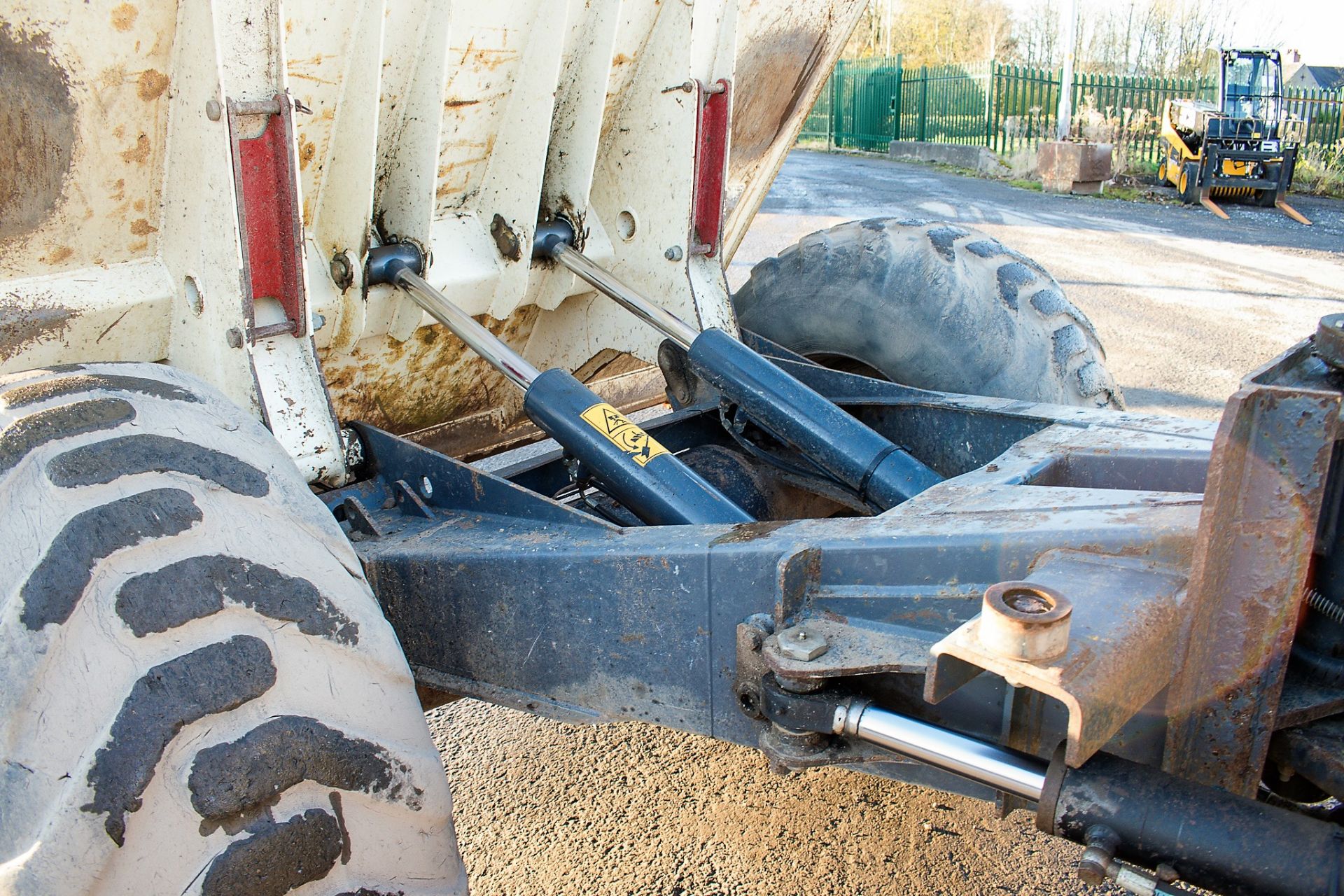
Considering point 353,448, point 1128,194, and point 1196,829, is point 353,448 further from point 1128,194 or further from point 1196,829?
point 1128,194

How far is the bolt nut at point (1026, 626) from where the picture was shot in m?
1.25

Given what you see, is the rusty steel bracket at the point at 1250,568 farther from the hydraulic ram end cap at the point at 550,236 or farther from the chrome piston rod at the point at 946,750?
the hydraulic ram end cap at the point at 550,236

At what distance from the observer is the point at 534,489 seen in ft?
9.24

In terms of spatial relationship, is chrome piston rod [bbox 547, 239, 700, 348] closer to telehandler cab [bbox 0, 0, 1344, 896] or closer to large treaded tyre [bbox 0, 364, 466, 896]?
telehandler cab [bbox 0, 0, 1344, 896]

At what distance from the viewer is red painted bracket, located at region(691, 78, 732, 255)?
3062 millimetres

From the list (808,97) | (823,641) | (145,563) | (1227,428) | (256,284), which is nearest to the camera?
(1227,428)

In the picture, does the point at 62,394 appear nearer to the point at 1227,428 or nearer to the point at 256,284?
the point at 256,284

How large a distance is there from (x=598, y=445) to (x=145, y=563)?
100 cm

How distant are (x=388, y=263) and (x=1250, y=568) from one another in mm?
1985

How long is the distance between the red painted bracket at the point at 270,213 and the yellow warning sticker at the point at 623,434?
1.98ft

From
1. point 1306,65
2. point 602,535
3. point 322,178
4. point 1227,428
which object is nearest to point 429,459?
point 602,535

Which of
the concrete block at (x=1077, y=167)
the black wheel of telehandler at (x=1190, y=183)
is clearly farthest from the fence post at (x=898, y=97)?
the black wheel of telehandler at (x=1190, y=183)

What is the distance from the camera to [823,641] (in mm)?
1710

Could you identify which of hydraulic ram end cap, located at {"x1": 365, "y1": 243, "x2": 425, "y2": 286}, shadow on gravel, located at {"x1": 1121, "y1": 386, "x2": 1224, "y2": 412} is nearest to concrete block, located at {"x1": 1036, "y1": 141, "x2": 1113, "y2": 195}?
shadow on gravel, located at {"x1": 1121, "y1": 386, "x2": 1224, "y2": 412}
